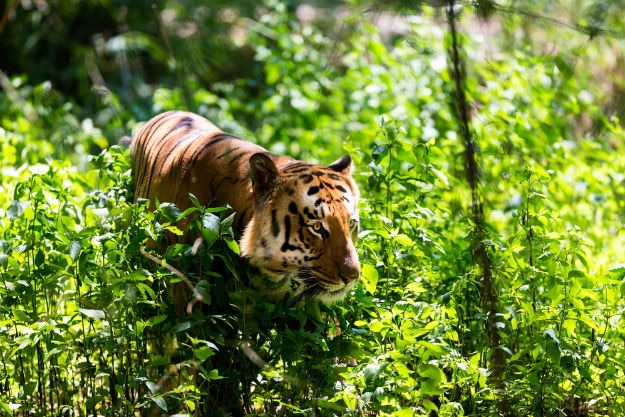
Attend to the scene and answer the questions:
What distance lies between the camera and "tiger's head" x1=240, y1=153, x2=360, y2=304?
3100 millimetres

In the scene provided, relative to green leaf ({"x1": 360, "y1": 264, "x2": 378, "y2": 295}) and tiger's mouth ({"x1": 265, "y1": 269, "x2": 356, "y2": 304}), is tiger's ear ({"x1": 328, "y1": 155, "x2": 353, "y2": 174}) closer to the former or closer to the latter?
tiger's mouth ({"x1": 265, "y1": 269, "x2": 356, "y2": 304})

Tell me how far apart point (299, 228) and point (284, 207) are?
3.9 inches

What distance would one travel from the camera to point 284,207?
324 centimetres

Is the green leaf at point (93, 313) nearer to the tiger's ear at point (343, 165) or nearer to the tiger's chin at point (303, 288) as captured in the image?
the tiger's chin at point (303, 288)

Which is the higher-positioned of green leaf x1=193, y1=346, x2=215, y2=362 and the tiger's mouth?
green leaf x1=193, y1=346, x2=215, y2=362

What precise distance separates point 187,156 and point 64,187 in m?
0.48

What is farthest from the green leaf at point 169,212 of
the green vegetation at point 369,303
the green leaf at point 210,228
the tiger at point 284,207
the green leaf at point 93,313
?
the green leaf at point 93,313

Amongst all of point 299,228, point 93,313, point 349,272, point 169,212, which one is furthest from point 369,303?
point 93,313

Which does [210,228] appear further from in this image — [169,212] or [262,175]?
[262,175]

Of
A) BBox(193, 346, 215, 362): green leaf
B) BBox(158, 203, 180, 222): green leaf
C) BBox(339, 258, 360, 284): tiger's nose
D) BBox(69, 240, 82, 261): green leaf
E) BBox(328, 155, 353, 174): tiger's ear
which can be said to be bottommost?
BBox(193, 346, 215, 362): green leaf

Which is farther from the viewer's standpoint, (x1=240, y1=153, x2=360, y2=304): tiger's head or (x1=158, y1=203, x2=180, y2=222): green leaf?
(x1=240, y1=153, x2=360, y2=304): tiger's head

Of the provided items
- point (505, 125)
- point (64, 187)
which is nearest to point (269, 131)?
point (505, 125)

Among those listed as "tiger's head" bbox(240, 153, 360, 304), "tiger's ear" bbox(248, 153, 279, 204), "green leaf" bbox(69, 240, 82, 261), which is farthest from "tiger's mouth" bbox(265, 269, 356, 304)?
"green leaf" bbox(69, 240, 82, 261)

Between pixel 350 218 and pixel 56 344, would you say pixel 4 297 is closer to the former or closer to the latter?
pixel 56 344
